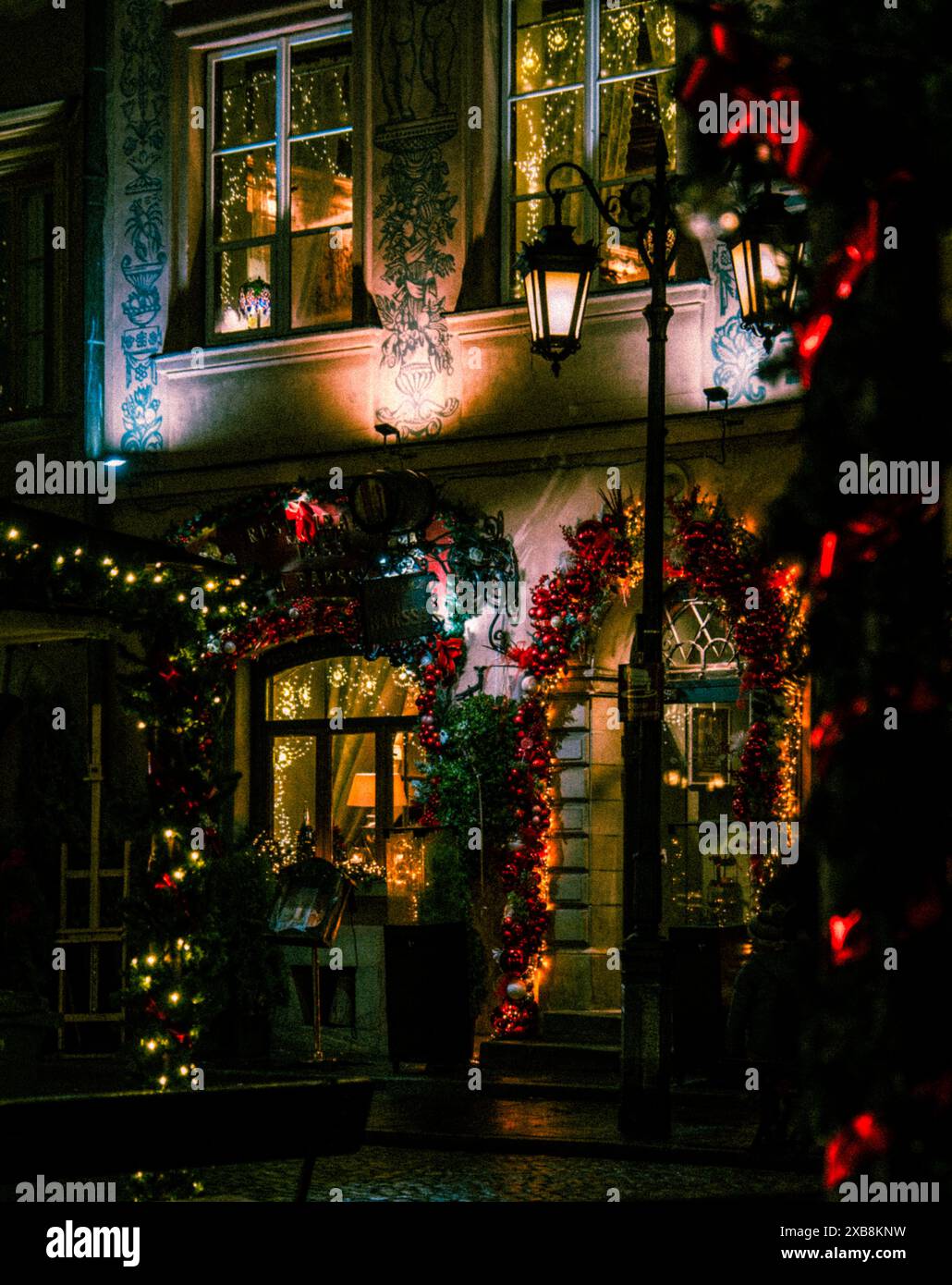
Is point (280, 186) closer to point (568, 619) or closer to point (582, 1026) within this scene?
point (568, 619)

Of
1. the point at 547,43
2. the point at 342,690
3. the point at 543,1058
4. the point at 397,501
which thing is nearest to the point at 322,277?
the point at 397,501

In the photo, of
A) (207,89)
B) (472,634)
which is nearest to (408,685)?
(472,634)

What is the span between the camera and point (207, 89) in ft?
58.0

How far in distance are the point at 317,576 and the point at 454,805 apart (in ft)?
7.12

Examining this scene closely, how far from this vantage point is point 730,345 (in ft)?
48.0

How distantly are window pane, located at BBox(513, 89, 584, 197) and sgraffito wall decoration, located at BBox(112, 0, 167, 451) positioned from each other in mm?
3449

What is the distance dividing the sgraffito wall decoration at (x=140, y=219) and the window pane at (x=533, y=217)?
3.40m

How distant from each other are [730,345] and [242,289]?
4.75 meters

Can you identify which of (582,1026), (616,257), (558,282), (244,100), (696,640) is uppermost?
(244,100)

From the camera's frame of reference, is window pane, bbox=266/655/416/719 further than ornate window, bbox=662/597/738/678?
Yes

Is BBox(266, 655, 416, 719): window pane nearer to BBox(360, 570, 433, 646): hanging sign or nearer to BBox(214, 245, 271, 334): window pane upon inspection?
BBox(360, 570, 433, 646): hanging sign

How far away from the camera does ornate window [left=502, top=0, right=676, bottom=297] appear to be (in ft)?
50.3

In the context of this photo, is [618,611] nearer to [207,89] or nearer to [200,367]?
[200,367]

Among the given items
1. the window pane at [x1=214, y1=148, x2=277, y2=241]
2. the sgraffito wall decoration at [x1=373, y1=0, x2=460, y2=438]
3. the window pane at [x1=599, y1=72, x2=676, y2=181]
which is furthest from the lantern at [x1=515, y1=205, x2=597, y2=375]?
the window pane at [x1=214, y1=148, x2=277, y2=241]
